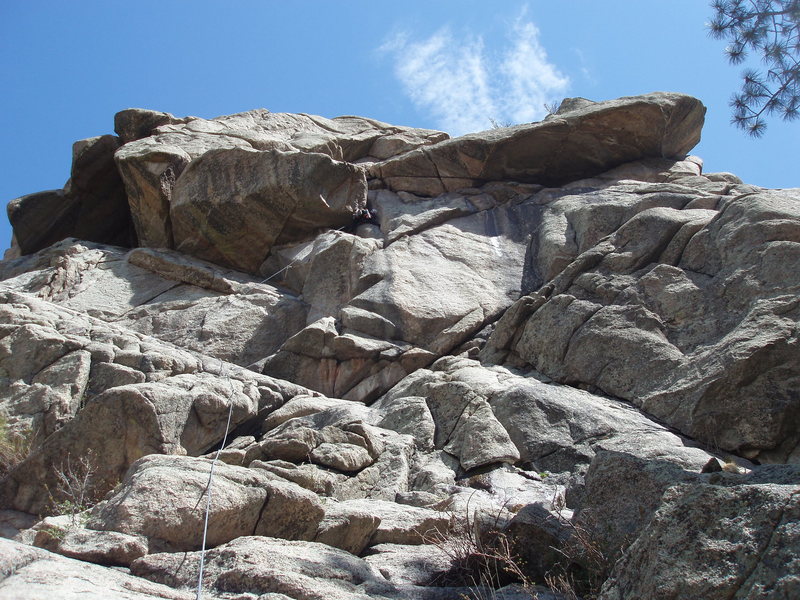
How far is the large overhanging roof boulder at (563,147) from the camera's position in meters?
17.1

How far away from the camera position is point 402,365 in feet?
42.8

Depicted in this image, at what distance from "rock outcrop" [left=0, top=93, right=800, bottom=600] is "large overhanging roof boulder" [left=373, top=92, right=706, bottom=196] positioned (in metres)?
0.07

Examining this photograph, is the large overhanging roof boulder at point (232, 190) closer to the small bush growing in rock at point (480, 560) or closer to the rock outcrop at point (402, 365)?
the rock outcrop at point (402, 365)

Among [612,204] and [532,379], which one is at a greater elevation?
[612,204]

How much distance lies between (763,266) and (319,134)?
473 inches

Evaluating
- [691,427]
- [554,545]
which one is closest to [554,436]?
[691,427]

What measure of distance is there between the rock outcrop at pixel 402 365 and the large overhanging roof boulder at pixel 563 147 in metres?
0.07

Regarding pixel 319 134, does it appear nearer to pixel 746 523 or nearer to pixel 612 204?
pixel 612 204

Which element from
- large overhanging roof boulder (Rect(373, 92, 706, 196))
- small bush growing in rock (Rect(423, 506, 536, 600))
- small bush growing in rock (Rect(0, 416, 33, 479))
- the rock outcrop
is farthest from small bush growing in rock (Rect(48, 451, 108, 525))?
large overhanging roof boulder (Rect(373, 92, 706, 196))

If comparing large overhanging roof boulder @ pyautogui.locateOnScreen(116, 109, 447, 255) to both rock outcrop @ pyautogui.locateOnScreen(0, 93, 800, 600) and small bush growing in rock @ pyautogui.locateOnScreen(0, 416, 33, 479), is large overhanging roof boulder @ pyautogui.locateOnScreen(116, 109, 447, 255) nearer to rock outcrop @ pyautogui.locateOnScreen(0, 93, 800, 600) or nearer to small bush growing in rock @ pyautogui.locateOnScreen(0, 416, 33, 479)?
rock outcrop @ pyautogui.locateOnScreen(0, 93, 800, 600)

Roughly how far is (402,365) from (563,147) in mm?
7062

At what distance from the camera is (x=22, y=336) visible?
10.7 m

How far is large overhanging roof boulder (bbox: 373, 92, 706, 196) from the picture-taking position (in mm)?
17094

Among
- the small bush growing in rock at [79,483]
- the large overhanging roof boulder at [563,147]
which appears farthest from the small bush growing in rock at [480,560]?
the large overhanging roof boulder at [563,147]
